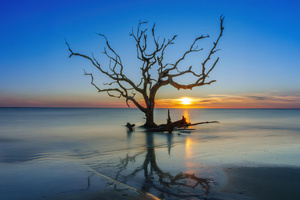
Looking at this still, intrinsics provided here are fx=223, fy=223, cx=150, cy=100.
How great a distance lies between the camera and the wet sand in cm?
394

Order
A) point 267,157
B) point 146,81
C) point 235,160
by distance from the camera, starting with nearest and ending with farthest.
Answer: point 235,160 → point 267,157 → point 146,81

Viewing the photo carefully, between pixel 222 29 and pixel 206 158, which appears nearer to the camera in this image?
pixel 206 158

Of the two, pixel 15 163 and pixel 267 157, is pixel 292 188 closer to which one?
pixel 267 157

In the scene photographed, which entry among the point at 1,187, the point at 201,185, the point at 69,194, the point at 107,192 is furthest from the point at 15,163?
the point at 201,185

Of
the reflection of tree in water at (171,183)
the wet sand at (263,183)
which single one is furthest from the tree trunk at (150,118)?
the wet sand at (263,183)

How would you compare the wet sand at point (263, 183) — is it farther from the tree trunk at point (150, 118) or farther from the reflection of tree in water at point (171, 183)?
the tree trunk at point (150, 118)

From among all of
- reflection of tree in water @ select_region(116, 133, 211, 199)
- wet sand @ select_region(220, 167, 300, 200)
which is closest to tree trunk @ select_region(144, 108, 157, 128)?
reflection of tree in water @ select_region(116, 133, 211, 199)

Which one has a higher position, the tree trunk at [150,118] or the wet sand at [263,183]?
the tree trunk at [150,118]

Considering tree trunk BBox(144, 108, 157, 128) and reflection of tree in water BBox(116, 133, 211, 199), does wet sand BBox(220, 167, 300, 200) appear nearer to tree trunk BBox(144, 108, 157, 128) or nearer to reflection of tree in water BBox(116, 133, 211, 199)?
reflection of tree in water BBox(116, 133, 211, 199)

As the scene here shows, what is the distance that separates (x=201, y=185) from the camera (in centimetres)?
438

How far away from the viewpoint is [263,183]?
14.9 ft

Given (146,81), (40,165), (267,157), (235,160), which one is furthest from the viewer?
(146,81)

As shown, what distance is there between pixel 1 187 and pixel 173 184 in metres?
3.34

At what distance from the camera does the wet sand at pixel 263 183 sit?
3941 millimetres
